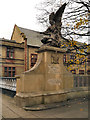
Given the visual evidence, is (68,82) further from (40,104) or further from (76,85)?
(40,104)

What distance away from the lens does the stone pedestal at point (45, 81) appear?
5.67 metres

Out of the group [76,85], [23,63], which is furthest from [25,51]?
[76,85]

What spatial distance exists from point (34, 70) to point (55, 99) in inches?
83.1

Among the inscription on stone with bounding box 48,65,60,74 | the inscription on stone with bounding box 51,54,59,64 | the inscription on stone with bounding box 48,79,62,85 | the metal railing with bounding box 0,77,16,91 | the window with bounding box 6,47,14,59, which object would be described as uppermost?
the window with bounding box 6,47,14,59

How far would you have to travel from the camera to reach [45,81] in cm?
631

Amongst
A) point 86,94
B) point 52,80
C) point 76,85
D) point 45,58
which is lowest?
point 86,94

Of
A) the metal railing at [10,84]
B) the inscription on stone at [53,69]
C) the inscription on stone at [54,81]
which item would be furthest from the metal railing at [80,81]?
the metal railing at [10,84]

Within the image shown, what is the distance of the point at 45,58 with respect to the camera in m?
6.49

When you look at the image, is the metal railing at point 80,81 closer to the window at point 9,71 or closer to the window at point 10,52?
the window at point 9,71

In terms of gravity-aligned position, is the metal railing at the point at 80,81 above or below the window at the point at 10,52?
below

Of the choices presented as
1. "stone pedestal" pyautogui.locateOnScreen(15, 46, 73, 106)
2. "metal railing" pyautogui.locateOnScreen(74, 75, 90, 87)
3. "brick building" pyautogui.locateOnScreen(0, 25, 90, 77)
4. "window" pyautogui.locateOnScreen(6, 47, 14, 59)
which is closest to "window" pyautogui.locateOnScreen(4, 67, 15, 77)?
"brick building" pyautogui.locateOnScreen(0, 25, 90, 77)

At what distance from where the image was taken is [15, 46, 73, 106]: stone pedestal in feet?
18.6

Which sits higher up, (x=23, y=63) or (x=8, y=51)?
(x=8, y=51)

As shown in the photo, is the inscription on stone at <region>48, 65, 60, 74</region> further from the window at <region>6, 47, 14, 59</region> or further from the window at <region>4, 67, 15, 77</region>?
the window at <region>6, 47, 14, 59</region>
